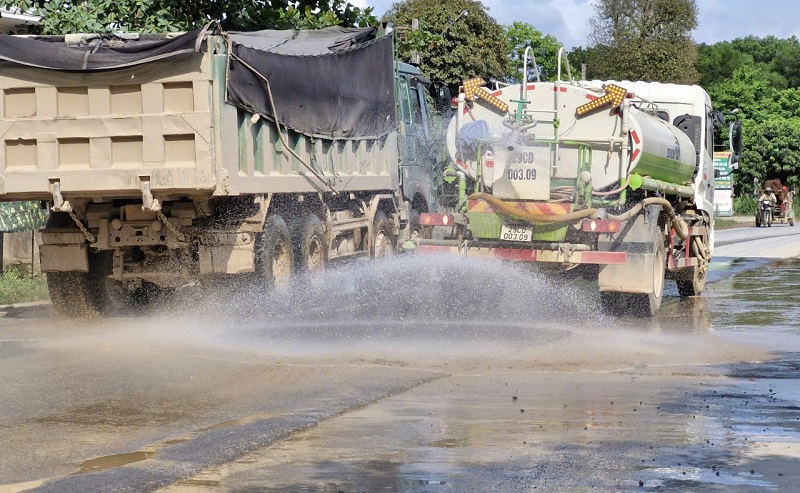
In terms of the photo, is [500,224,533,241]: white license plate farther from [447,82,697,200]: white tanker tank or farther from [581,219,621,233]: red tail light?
[581,219,621,233]: red tail light

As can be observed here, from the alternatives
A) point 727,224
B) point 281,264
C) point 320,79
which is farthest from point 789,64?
point 281,264

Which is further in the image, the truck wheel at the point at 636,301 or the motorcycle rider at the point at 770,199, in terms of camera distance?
the motorcycle rider at the point at 770,199

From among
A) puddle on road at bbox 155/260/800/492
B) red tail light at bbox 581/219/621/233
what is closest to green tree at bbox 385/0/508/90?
red tail light at bbox 581/219/621/233

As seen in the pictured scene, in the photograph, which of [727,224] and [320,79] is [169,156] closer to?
[320,79]

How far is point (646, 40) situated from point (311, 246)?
62.1 metres

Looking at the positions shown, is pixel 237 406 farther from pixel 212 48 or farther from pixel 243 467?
pixel 212 48

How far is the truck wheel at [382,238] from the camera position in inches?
689

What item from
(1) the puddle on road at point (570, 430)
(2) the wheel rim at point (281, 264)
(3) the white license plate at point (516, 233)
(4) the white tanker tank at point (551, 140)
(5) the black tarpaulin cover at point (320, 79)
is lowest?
(1) the puddle on road at point (570, 430)

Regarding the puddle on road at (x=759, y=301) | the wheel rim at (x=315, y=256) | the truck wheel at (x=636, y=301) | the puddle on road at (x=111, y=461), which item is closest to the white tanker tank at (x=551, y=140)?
the truck wheel at (x=636, y=301)

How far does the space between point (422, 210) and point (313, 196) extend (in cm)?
401

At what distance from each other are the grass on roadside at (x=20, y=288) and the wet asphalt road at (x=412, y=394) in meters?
1.01

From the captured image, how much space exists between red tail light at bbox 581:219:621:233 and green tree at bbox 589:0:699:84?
59.8 metres

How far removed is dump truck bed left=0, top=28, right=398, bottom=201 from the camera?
39.2 ft

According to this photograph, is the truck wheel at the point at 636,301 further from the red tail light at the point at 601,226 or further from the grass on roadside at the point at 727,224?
the grass on roadside at the point at 727,224
